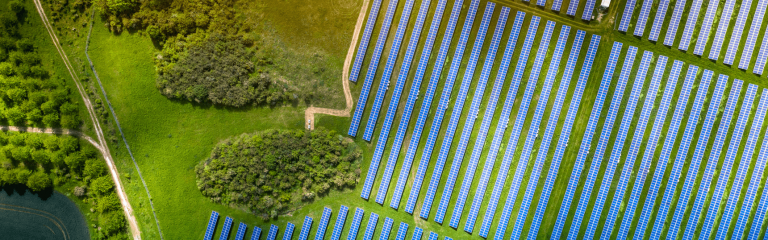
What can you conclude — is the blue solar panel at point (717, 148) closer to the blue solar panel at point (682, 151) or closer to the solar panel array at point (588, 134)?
the blue solar panel at point (682, 151)

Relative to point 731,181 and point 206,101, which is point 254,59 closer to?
point 206,101

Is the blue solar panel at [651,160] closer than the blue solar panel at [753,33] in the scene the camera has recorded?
No

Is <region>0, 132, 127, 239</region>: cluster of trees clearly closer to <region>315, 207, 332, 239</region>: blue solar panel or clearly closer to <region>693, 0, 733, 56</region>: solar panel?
<region>315, 207, 332, 239</region>: blue solar panel

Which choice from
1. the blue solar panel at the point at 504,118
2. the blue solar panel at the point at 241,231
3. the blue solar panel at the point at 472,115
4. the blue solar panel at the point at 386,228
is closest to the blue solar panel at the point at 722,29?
the blue solar panel at the point at 504,118

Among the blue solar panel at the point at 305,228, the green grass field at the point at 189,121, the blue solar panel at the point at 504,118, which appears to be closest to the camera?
the blue solar panel at the point at 504,118

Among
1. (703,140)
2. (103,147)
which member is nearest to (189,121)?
(103,147)

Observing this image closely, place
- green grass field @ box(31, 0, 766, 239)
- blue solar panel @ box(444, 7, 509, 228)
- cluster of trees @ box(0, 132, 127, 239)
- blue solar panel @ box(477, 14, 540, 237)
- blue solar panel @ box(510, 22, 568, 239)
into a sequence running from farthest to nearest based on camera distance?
green grass field @ box(31, 0, 766, 239)
cluster of trees @ box(0, 132, 127, 239)
blue solar panel @ box(444, 7, 509, 228)
blue solar panel @ box(477, 14, 540, 237)
blue solar panel @ box(510, 22, 568, 239)

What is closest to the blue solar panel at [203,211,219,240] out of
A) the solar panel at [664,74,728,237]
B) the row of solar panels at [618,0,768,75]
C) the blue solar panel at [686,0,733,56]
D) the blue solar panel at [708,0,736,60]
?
the row of solar panels at [618,0,768,75]
